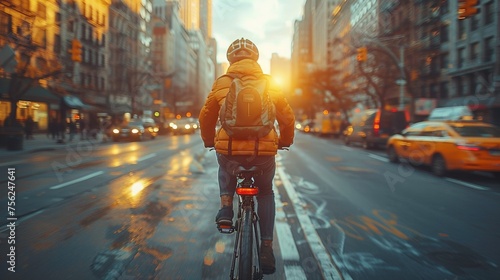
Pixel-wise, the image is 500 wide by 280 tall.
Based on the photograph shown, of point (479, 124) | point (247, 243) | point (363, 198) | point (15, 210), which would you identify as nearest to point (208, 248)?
Result: point (247, 243)

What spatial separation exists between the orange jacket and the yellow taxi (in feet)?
27.1

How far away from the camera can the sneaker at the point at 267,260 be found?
3031 millimetres

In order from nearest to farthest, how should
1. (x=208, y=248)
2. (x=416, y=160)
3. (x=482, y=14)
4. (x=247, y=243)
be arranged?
(x=247, y=243)
(x=208, y=248)
(x=416, y=160)
(x=482, y=14)

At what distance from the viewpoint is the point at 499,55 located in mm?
27188

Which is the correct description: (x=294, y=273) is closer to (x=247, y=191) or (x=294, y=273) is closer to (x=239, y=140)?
(x=247, y=191)

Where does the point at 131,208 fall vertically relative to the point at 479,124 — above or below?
below

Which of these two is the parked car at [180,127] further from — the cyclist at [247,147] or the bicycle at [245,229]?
the bicycle at [245,229]

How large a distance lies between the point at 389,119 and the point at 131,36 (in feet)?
81.6

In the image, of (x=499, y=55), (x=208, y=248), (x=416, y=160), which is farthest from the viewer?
(x=499, y=55)

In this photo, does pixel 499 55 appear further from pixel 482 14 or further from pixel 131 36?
pixel 131 36

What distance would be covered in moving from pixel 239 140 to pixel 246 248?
0.79 m

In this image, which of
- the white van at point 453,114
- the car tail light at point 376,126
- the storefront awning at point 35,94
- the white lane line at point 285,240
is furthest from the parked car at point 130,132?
the white lane line at point 285,240

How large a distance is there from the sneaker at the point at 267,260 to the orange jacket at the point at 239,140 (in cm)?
75

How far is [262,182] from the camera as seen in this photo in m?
3.24
